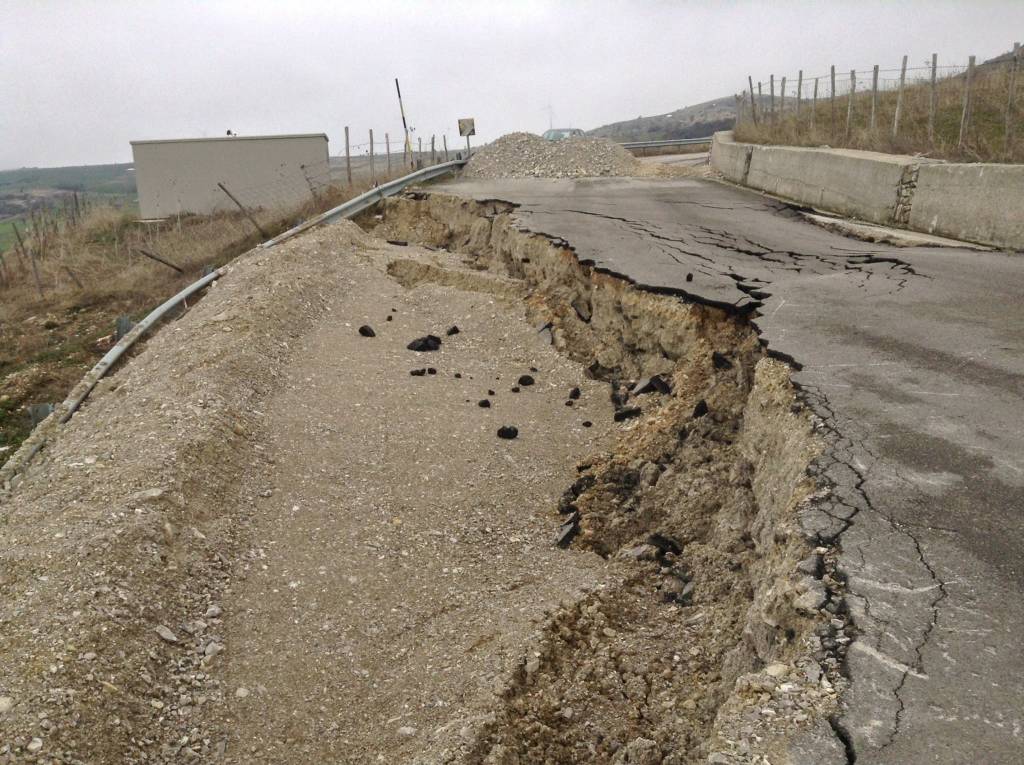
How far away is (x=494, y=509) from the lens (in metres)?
6.46

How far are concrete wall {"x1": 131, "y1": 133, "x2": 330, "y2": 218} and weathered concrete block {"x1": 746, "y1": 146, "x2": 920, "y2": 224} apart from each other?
16.6 m

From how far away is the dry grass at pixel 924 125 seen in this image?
43.2ft

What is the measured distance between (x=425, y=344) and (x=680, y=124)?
54.3m

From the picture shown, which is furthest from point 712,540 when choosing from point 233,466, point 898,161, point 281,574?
point 898,161

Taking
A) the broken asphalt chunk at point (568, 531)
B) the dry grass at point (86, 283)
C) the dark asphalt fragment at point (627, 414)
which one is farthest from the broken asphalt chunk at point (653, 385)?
the dry grass at point (86, 283)

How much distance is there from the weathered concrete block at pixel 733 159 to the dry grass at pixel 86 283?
26.2 ft

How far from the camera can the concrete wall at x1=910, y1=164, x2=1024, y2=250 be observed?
8.91 metres

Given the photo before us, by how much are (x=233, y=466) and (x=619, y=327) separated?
429 cm

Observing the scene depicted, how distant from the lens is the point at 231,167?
27.0m

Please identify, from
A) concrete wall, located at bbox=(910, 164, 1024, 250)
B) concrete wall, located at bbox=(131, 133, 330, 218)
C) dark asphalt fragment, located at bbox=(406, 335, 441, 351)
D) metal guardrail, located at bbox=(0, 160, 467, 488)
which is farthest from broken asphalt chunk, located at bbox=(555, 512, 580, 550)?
concrete wall, located at bbox=(131, 133, 330, 218)

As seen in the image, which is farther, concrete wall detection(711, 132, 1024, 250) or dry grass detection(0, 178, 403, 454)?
dry grass detection(0, 178, 403, 454)

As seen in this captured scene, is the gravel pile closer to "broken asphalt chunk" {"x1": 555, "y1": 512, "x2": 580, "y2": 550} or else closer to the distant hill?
"broken asphalt chunk" {"x1": 555, "y1": 512, "x2": 580, "y2": 550}

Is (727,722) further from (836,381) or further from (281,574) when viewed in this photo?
(281,574)

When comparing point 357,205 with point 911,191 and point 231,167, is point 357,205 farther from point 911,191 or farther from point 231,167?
point 231,167
